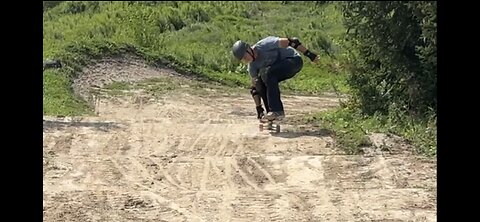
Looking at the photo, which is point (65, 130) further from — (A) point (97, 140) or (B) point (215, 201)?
(B) point (215, 201)

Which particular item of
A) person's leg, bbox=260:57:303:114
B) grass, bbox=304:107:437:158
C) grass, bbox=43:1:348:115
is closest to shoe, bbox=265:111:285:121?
person's leg, bbox=260:57:303:114

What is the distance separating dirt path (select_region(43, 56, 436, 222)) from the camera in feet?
20.7

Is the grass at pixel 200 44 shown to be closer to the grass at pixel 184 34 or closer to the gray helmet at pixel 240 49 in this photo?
the grass at pixel 184 34

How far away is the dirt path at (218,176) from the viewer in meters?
6.32

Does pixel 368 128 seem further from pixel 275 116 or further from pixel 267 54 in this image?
pixel 267 54

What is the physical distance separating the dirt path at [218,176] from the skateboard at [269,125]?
4.3 inches

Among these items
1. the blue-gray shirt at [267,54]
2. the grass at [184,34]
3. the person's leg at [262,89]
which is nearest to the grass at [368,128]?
the person's leg at [262,89]

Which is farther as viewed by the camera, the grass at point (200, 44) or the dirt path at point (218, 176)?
the grass at point (200, 44)

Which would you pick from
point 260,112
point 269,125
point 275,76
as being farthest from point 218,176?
point 260,112

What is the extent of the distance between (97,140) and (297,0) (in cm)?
2029

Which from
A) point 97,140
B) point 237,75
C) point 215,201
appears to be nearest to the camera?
point 215,201

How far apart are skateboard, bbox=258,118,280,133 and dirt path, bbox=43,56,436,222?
11cm

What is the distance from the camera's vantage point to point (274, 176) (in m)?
7.21

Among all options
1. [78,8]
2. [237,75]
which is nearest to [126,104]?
[237,75]
